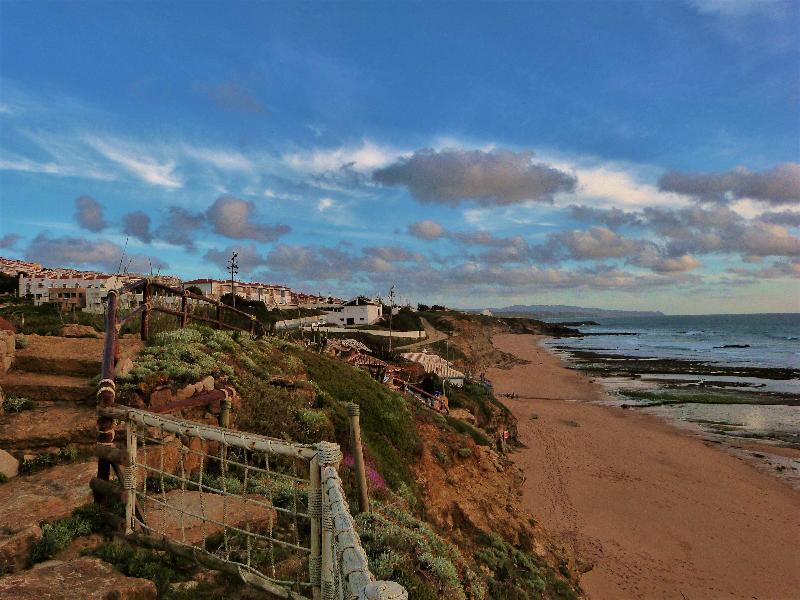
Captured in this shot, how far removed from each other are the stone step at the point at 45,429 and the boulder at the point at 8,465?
27 centimetres

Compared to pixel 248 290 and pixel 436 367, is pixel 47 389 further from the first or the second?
pixel 248 290

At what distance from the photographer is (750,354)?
3214 inches

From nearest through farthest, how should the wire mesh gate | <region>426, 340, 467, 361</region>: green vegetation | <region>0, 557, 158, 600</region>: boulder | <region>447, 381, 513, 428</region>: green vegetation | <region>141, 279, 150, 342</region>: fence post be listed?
the wire mesh gate → <region>0, 557, 158, 600</region>: boulder → <region>141, 279, 150, 342</region>: fence post → <region>447, 381, 513, 428</region>: green vegetation → <region>426, 340, 467, 361</region>: green vegetation

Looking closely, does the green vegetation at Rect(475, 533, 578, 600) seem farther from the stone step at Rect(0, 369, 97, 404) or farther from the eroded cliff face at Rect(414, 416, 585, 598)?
the stone step at Rect(0, 369, 97, 404)

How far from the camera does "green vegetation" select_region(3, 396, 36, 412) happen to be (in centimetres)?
725

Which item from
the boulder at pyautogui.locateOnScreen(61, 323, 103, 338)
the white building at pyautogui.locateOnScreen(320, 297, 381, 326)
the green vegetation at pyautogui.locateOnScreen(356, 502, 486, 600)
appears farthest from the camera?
the white building at pyautogui.locateOnScreen(320, 297, 381, 326)

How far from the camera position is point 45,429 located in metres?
6.90

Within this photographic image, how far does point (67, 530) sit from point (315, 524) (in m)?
3.18

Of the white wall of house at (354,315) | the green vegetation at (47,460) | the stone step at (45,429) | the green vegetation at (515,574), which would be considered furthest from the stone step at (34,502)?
the white wall of house at (354,315)

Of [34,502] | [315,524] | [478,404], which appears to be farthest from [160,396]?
[478,404]

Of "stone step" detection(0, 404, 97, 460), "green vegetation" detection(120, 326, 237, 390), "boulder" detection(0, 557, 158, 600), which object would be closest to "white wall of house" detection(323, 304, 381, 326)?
"green vegetation" detection(120, 326, 237, 390)

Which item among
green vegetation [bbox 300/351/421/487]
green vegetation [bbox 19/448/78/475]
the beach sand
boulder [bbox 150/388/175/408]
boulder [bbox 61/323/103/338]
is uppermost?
boulder [bbox 61/323/103/338]

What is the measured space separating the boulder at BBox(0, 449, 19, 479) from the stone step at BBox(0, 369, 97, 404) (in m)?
1.54

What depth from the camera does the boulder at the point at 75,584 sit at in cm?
380
